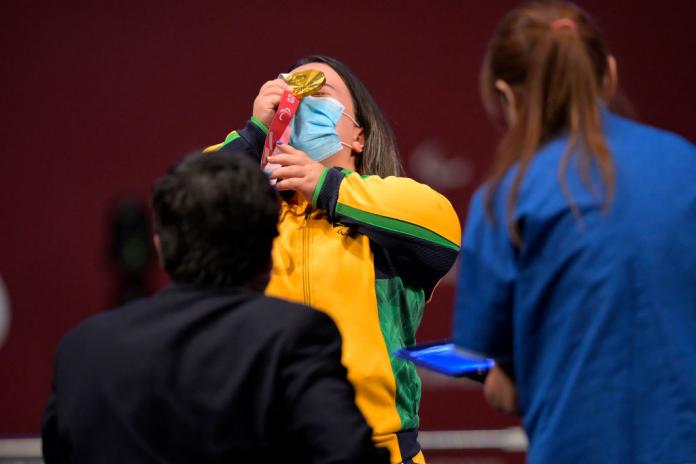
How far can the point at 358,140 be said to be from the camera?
2.17m

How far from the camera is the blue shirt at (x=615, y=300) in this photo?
51.4 inches

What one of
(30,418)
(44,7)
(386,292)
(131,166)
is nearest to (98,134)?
(131,166)

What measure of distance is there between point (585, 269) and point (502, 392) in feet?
0.78

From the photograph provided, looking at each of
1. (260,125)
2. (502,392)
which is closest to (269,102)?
(260,125)

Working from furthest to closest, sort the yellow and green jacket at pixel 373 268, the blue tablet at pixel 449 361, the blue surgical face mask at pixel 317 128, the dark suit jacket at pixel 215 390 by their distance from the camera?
the blue surgical face mask at pixel 317 128 < the yellow and green jacket at pixel 373 268 < the blue tablet at pixel 449 361 < the dark suit jacket at pixel 215 390

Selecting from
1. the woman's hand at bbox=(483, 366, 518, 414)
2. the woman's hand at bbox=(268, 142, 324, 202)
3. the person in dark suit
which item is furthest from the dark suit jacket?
the woman's hand at bbox=(268, 142, 324, 202)

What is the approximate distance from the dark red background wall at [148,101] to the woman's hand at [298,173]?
70.3 inches

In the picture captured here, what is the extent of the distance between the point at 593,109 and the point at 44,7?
284 centimetres

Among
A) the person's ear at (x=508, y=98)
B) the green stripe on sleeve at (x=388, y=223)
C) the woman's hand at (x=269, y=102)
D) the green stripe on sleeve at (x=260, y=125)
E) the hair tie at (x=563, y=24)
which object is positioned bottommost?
the green stripe on sleeve at (x=388, y=223)

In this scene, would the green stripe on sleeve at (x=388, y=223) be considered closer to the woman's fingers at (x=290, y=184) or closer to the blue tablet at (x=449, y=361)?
the woman's fingers at (x=290, y=184)

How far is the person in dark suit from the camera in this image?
129 cm

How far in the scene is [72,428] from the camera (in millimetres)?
1340

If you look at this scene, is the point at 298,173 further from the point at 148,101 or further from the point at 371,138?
the point at 148,101

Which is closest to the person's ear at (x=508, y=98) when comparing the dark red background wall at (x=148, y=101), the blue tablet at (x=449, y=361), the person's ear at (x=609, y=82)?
the person's ear at (x=609, y=82)
